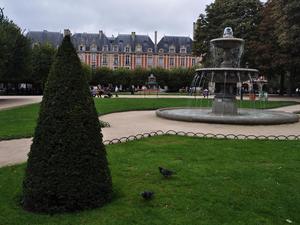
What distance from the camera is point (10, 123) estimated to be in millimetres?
17766

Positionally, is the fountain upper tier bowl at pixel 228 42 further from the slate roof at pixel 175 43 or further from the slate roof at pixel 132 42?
the slate roof at pixel 175 43

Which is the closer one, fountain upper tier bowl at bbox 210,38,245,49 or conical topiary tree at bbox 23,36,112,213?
conical topiary tree at bbox 23,36,112,213

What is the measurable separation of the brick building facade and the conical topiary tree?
105808mm

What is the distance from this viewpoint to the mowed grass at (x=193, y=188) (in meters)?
5.96

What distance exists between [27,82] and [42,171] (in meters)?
59.0

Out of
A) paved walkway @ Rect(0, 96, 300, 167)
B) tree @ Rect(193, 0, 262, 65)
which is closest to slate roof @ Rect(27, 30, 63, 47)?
tree @ Rect(193, 0, 262, 65)

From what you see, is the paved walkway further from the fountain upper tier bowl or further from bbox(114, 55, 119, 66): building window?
bbox(114, 55, 119, 66): building window

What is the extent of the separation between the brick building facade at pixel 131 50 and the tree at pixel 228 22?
2320 inches

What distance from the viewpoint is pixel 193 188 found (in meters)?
7.38

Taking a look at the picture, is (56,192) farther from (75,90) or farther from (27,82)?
(27,82)

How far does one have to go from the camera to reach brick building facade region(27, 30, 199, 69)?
366ft

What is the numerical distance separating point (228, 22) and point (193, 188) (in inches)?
1715

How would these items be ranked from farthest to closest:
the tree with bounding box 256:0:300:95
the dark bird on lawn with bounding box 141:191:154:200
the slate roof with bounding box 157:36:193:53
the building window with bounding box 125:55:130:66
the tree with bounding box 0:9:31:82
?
the slate roof with bounding box 157:36:193:53, the building window with bounding box 125:55:130:66, the tree with bounding box 0:9:31:82, the tree with bounding box 256:0:300:95, the dark bird on lawn with bounding box 141:191:154:200

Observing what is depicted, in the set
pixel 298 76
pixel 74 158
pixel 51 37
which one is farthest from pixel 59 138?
pixel 51 37
